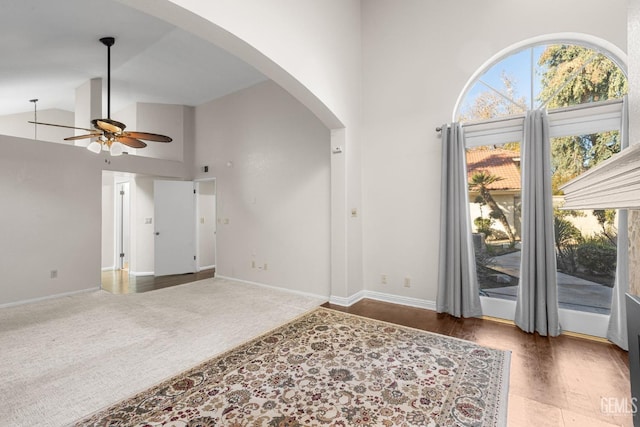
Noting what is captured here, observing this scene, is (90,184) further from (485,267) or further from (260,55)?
(485,267)

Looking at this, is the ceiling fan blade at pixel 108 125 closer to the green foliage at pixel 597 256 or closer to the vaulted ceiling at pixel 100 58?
the vaulted ceiling at pixel 100 58

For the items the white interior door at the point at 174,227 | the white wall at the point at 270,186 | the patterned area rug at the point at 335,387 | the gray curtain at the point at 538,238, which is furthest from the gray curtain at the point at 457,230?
the white interior door at the point at 174,227

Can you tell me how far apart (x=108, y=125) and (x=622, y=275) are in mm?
5806

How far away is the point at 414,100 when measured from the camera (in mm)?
3939

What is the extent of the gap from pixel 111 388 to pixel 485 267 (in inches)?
158

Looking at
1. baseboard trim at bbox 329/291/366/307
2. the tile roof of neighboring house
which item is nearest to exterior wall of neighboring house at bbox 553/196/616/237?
the tile roof of neighboring house

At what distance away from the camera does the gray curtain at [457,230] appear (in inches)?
137

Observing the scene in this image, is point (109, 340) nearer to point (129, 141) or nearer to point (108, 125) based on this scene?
point (108, 125)

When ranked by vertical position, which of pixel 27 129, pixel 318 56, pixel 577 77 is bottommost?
pixel 577 77

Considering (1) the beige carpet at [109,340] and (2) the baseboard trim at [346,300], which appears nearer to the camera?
(1) the beige carpet at [109,340]

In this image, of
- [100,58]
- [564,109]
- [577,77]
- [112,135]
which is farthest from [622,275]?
[100,58]

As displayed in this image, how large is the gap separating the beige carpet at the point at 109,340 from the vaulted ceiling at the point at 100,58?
135 inches

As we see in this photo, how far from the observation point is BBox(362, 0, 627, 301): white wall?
3461 mm

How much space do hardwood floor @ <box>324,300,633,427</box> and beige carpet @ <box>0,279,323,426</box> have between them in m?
1.84
